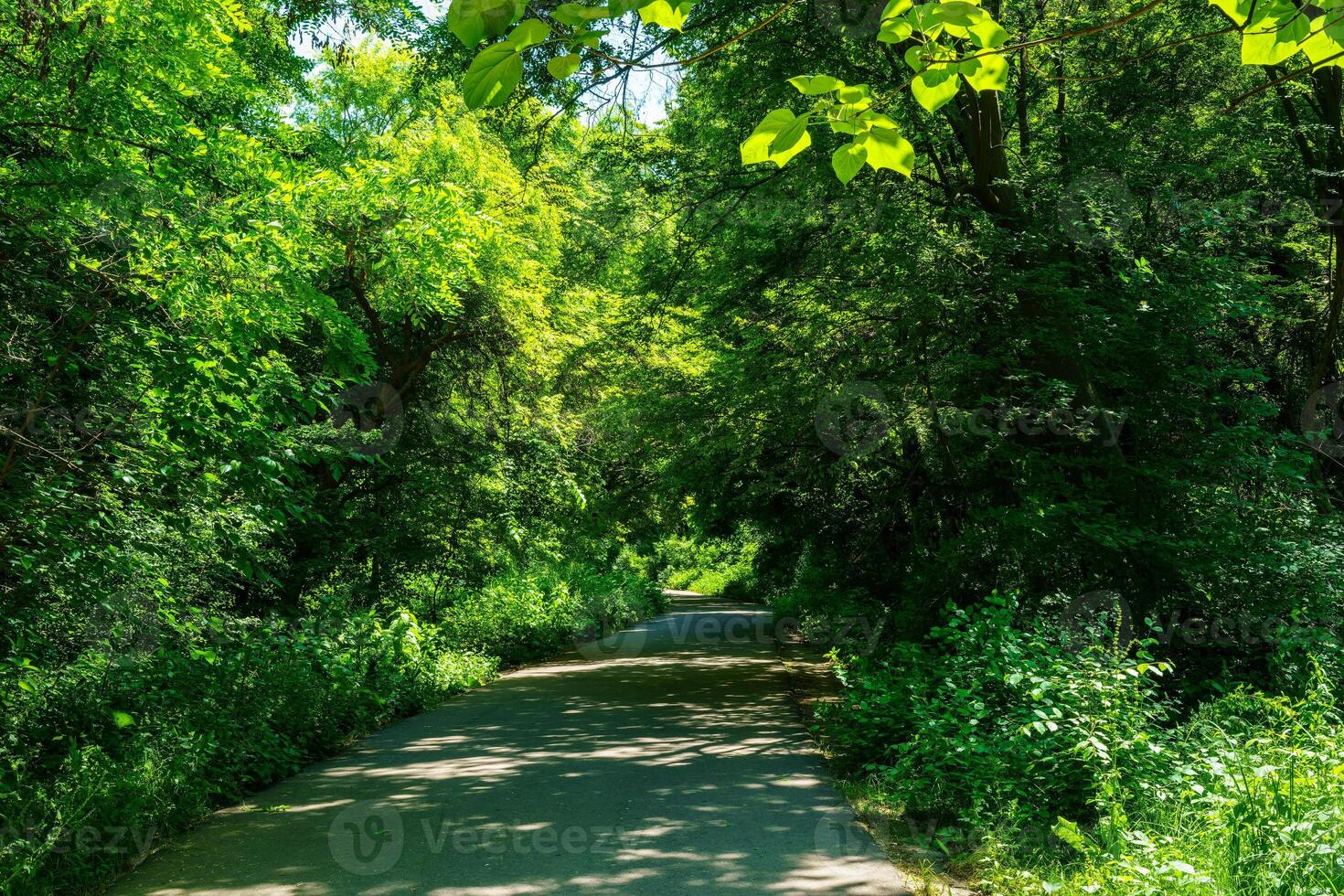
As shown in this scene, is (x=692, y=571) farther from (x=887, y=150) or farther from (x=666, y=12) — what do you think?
(x=666, y=12)

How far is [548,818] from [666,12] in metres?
5.83

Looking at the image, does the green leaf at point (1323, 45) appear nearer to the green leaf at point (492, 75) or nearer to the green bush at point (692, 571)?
the green leaf at point (492, 75)

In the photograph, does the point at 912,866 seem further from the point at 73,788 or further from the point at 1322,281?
the point at 1322,281

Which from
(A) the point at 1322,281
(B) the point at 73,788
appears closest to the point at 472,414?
(B) the point at 73,788

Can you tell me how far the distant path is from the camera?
5.17 metres

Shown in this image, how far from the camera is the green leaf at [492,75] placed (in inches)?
69.4

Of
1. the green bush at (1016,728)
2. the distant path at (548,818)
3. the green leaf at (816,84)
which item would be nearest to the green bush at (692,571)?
the distant path at (548,818)

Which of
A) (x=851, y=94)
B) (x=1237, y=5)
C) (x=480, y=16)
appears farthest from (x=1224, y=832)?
(x=480, y=16)

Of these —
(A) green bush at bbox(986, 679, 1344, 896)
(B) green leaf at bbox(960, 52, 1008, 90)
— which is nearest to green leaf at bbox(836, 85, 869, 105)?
(B) green leaf at bbox(960, 52, 1008, 90)

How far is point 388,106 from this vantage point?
22156 millimetres

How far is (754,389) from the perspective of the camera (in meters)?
11.5

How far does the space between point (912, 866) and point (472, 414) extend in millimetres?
10782

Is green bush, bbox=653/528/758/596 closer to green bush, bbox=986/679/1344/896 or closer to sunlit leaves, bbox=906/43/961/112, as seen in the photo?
green bush, bbox=986/679/1344/896

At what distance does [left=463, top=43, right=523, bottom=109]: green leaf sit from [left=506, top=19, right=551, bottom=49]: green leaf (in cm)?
2
